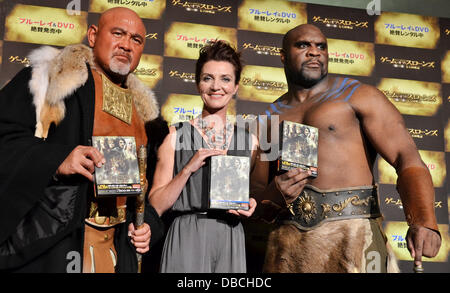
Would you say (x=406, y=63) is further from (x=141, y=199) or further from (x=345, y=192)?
(x=141, y=199)

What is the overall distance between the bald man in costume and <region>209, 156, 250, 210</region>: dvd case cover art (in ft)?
1.05

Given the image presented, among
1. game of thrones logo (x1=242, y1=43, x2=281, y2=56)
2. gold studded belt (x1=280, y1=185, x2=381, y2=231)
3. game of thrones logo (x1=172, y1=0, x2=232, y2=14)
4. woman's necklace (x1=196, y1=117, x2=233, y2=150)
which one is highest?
game of thrones logo (x1=172, y1=0, x2=232, y2=14)

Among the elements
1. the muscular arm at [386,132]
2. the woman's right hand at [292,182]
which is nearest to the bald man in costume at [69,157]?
the woman's right hand at [292,182]

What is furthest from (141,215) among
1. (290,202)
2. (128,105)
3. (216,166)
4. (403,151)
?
(403,151)

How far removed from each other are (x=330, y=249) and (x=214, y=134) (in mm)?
851

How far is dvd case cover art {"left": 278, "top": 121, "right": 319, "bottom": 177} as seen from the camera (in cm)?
247

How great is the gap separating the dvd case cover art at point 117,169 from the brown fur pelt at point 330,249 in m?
0.94

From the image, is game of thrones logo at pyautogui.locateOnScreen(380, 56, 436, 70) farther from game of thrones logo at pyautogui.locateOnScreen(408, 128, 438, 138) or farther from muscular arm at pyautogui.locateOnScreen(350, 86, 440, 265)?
muscular arm at pyautogui.locateOnScreen(350, 86, 440, 265)

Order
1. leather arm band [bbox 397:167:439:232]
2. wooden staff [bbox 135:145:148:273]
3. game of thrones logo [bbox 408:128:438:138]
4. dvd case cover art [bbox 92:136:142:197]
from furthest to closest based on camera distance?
game of thrones logo [bbox 408:128:438:138] < leather arm band [bbox 397:167:439:232] < wooden staff [bbox 135:145:148:273] < dvd case cover art [bbox 92:136:142:197]

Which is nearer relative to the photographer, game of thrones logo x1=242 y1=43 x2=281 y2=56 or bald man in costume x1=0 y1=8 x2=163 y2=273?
bald man in costume x1=0 y1=8 x2=163 y2=273

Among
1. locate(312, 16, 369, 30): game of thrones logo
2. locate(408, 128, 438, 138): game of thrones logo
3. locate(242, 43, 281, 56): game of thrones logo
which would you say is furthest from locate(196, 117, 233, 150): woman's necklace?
locate(408, 128, 438, 138): game of thrones logo

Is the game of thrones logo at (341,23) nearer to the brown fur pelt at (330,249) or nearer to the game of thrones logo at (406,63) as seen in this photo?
the game of thrones logo at (406,63)

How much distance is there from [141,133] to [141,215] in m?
0.58

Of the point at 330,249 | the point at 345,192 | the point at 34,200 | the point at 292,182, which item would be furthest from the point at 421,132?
the point at 34,200
